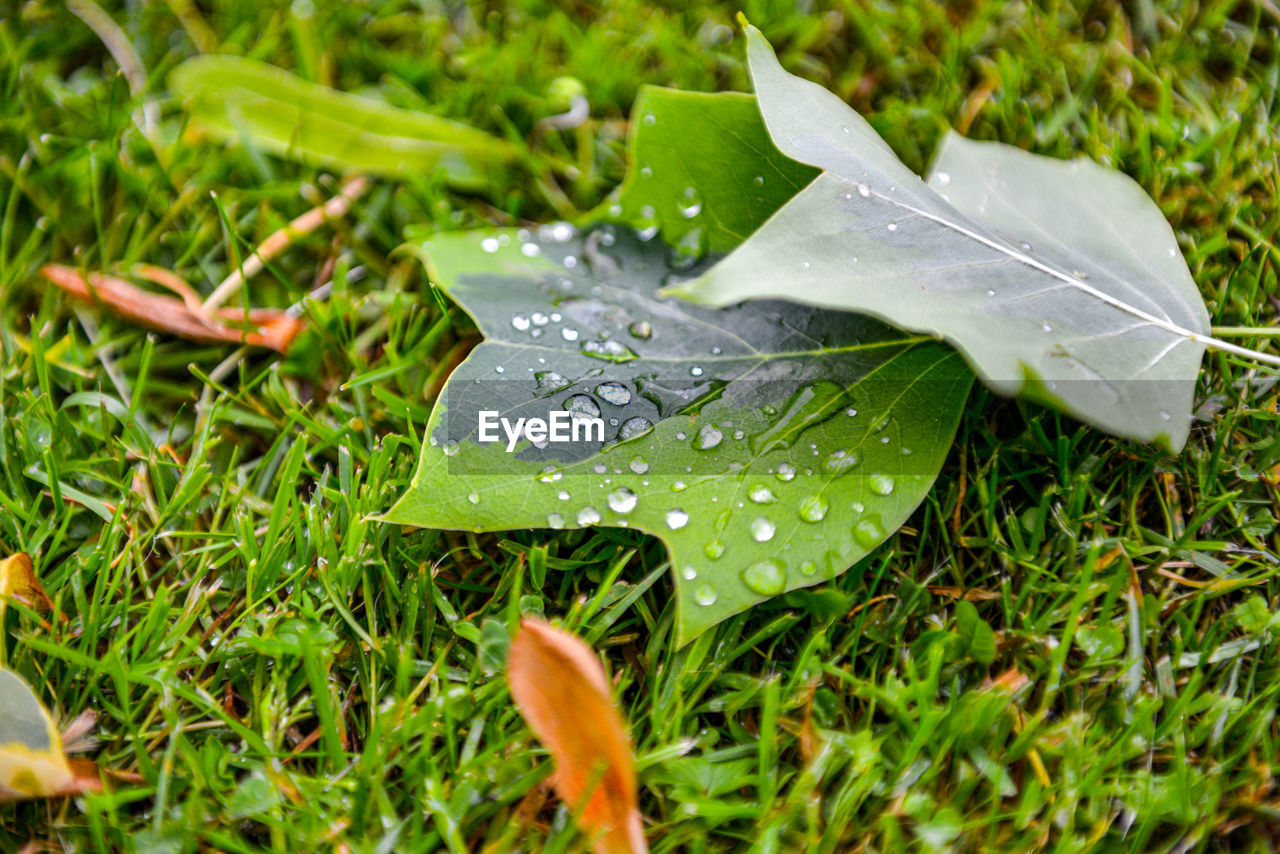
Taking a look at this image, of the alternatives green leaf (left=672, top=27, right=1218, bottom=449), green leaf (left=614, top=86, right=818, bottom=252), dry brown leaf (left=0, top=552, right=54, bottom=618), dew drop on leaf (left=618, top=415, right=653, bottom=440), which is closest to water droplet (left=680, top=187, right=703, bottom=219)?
green leaf (left=614, top=86, right=818, bottom=252)

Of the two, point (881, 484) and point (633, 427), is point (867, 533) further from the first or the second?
point (633, 427)

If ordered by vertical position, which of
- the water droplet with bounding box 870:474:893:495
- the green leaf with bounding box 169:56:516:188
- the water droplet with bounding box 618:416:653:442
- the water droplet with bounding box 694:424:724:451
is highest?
the green leaf with bounding box 169:56:516:188

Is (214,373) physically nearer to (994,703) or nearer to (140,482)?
(140,482)

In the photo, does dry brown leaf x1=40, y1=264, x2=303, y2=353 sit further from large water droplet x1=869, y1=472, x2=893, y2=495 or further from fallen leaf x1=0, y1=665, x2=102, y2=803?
large water droplet x1=869, y1=472, x2=893, y2=495

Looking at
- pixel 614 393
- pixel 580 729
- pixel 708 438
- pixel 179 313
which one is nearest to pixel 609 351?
pixel 614 393

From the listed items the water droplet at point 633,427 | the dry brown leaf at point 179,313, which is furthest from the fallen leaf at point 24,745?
A: the water droplet at point 633,427
